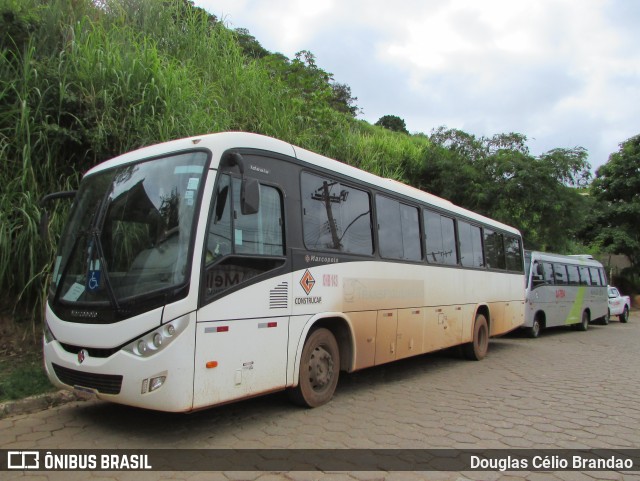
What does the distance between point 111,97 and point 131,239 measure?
4.17 meters

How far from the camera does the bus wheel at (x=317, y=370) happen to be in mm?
5234

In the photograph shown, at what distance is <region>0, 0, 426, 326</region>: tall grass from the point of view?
6594mm

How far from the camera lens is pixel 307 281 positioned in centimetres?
524

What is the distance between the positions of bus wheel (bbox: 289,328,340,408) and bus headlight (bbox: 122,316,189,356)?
1.66 m

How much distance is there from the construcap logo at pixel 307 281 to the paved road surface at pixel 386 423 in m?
1.37

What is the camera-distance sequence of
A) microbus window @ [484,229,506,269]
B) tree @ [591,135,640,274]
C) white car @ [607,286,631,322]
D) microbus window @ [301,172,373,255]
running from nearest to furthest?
microbus window @ [301,172,373,255] < microbus window @ [484,229,506,269] < white car @ [607,286,631,322] < tree @ [591,135,640,274]

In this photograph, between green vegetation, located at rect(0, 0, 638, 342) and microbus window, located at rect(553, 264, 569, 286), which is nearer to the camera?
green vegetation, located at rect(0, 0, 638, 342)

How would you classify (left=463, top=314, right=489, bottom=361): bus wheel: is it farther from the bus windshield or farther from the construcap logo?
the bus windshield

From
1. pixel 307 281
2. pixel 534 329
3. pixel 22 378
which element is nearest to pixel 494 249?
pixel 534 329

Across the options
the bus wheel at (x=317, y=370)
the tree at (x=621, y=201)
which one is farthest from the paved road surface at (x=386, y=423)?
the tree at (x=621, y=201)

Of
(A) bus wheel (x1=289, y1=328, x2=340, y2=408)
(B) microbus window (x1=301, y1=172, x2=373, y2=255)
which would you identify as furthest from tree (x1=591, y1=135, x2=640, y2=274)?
(A) bus wheel (x1=289, y1=328, x2=340, y2=408)

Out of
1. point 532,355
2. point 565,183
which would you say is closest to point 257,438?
point 532,355

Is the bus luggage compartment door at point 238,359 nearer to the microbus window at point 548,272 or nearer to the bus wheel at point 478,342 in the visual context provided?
the bus wheel at point 478,342

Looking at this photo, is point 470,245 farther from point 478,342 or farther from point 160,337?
point 160,337
